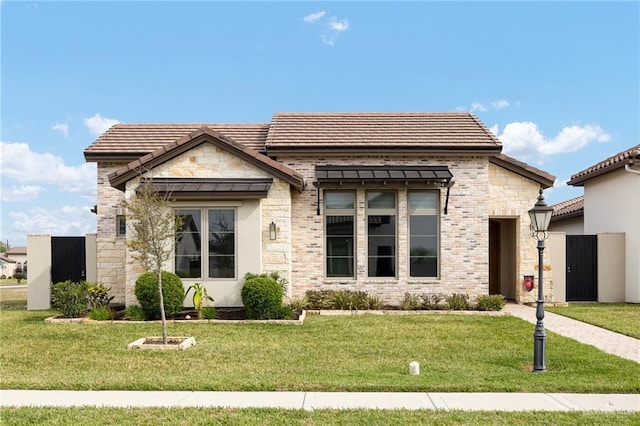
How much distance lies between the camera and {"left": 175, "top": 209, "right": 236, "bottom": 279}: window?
552 inches

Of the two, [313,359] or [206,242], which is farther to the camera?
[206,242]

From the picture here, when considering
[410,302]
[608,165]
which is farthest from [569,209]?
[410,302]

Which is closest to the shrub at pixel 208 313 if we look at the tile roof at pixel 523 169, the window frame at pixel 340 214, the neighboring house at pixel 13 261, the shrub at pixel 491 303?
the window frame at pixel 340 214

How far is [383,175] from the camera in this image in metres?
14.9

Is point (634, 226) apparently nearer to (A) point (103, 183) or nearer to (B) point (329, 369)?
(B) point (329, 369)

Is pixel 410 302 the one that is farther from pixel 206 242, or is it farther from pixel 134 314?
pixel 134 314

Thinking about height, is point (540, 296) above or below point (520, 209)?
below

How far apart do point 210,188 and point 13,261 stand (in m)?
66.5

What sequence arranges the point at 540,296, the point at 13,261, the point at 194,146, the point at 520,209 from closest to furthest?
1. the point at 540,296
2. the point at 194,146
3. the point at 520,209
4. the point at 13,261

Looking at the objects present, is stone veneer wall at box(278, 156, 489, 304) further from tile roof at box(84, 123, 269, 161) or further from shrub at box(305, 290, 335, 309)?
tile roof at box(84, 123, 269, 161)

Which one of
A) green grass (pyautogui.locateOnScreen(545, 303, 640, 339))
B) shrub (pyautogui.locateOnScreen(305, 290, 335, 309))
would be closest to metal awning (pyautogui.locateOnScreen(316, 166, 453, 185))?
shrub (pyautogui.locateOnScreen(305, 290, 335, 309))

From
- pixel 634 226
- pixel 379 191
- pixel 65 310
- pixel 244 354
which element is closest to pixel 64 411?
pixel 244 354

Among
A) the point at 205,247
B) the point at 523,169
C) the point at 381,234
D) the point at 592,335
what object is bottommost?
the point at 592,335

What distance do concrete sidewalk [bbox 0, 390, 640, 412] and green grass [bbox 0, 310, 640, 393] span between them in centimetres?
20
